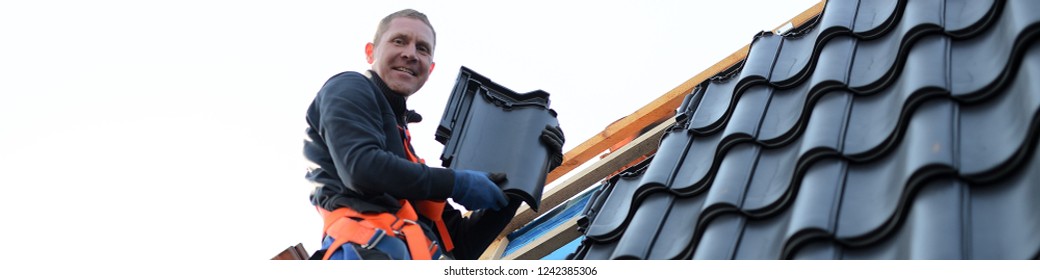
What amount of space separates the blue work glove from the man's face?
1.73 ft

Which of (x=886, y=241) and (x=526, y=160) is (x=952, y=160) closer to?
(x=886, y=241)

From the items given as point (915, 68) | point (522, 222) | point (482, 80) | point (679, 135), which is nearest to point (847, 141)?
point (915, 68)

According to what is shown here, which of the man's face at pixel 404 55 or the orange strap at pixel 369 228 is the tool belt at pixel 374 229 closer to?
the orange strap at pixel 369 228

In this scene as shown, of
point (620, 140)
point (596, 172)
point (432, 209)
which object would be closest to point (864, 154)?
point (432, 209)

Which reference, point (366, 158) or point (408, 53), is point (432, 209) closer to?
point (366, 158)

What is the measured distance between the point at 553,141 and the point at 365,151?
103 cm

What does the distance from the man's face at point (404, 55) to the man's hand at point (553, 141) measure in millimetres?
539

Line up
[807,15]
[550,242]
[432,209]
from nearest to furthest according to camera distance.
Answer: [432,209]
[550,242]
[807,15]

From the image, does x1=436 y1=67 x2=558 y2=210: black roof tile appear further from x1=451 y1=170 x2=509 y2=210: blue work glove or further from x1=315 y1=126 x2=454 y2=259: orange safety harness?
x1=315 y1=126 x2=454 y2=259: orange safety harness

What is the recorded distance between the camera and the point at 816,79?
11.8ft

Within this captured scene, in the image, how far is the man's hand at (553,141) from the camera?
458 cm

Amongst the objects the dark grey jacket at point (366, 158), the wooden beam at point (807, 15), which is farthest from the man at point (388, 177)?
the wooden beam at point (807, 15)

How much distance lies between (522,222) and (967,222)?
4821 mm

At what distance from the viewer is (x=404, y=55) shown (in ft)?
14.7
